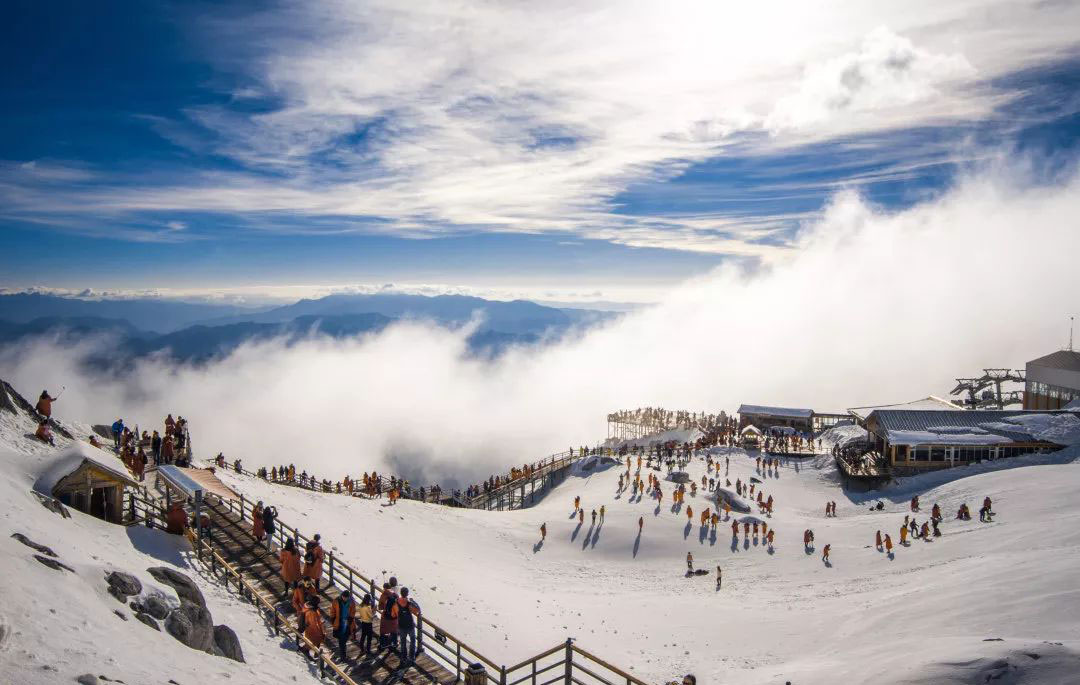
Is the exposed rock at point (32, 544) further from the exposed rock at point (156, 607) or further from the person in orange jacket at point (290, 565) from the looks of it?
the person in orange jacket at point (290, 565)

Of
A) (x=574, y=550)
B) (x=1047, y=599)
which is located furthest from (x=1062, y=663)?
(x=574, y=550)

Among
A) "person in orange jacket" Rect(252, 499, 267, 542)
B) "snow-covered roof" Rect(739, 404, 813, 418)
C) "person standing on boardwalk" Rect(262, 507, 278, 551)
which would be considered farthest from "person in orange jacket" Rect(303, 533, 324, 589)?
"snow-covered roof" Rect(739, 404, 813, 418)

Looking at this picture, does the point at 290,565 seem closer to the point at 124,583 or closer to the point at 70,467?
the point at 124,583

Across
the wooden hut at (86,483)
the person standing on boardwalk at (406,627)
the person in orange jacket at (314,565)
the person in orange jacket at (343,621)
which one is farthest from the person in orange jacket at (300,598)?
the wooden hut at (86,483)

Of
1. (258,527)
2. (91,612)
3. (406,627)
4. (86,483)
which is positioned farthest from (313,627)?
(86,483)

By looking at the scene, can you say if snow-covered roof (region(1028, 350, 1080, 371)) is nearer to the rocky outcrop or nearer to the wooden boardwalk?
the wooden boardwalk
